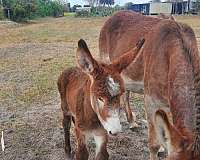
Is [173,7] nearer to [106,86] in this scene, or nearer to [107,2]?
[107,2]

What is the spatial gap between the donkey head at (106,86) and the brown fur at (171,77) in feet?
1.25

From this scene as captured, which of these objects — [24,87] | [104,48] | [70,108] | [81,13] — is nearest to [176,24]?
[70,108]

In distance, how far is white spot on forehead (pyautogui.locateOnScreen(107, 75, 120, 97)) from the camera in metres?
3.35

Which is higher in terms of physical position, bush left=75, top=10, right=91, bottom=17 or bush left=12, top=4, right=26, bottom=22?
bush left=12, top=4, right=26, bottom=22

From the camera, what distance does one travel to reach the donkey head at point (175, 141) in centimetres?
234

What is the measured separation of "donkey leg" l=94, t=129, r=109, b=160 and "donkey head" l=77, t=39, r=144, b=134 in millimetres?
461

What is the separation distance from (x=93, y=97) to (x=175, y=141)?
139 cm

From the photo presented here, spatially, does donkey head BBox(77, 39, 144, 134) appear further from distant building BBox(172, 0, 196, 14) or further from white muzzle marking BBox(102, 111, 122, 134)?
distant building BBox(172, 0, 196, 14)

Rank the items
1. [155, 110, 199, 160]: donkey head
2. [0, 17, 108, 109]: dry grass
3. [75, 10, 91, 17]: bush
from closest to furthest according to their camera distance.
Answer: [155, 110, 199, 160]: donkey head < [0, 17, 108, 109]: dry grass < [75, 10, 91, 17]: bush

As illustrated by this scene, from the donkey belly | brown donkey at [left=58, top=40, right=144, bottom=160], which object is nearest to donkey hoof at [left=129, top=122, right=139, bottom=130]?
the donkey belly

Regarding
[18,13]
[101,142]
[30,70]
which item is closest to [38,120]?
[101,142]

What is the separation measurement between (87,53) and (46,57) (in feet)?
32.2

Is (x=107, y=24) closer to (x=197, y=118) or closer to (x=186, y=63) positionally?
(x=186, y=63)

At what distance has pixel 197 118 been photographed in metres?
2.61
